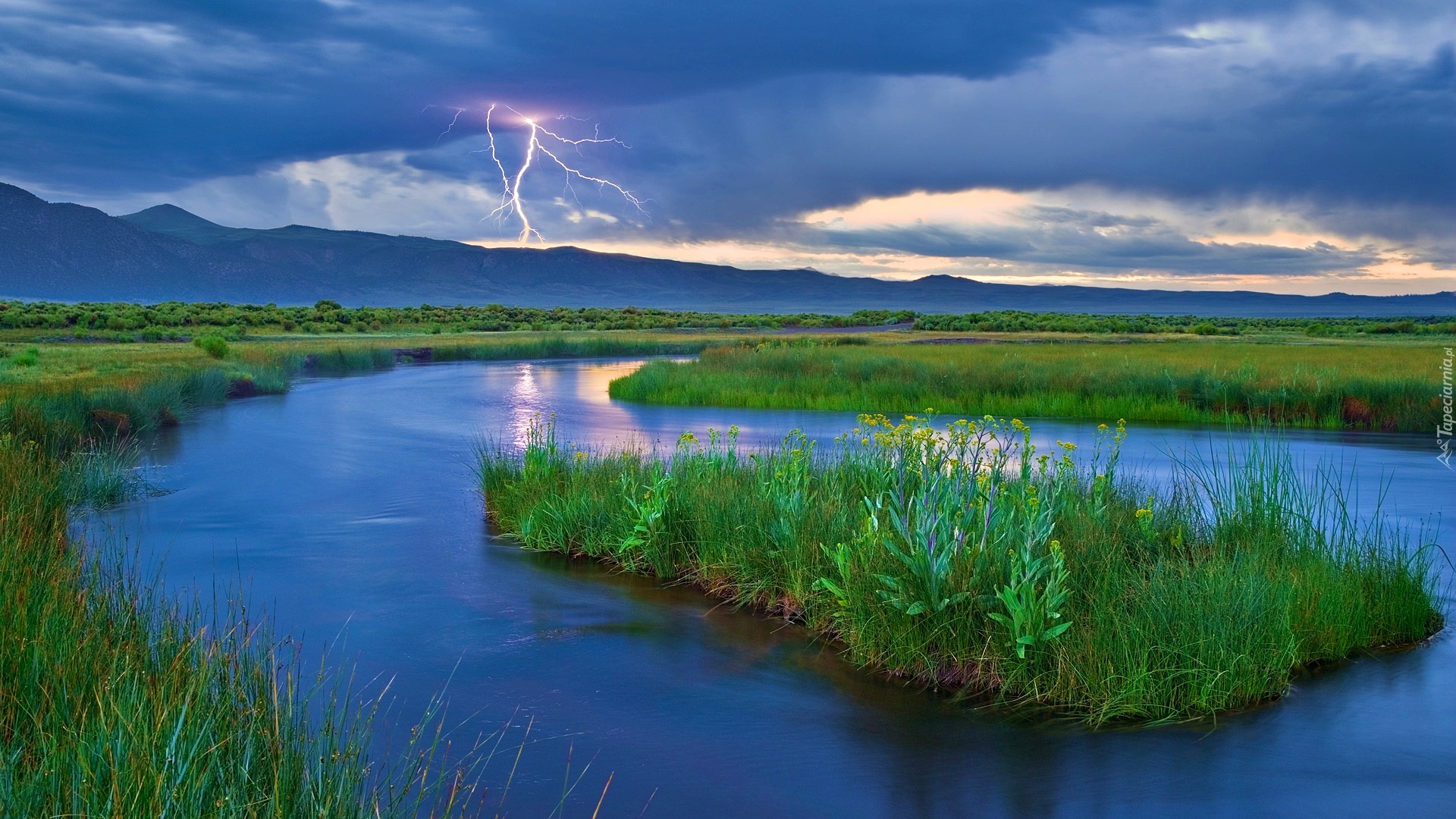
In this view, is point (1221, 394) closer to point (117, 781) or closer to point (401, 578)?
point (401, 578)

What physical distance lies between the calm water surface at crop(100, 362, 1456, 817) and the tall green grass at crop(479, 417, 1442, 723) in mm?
294

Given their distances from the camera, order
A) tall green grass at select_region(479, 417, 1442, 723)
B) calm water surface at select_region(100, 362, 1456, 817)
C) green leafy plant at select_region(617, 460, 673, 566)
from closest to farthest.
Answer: calm water surface at select_region(100, 362, 1456, 817)
tall green grass at select_region(479, 417, 1442, 723)
green leafy plant at select_region(617, 460, 673, 566)

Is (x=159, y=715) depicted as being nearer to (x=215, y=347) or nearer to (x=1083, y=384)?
(x=1083, y=384)

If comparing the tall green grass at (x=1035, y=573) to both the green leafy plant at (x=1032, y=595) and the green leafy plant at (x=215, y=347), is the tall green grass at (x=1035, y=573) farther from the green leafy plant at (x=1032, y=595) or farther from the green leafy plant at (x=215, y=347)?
the green leafy plant at (x=215, y=347)

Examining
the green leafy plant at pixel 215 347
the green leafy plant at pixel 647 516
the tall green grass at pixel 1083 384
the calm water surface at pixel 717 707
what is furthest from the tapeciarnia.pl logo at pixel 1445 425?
the green leafy plant at pixel 215 347

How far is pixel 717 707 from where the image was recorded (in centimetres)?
735

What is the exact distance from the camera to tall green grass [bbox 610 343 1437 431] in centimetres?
2389

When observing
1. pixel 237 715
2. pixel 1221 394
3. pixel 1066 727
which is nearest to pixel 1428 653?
pixel 1066 727

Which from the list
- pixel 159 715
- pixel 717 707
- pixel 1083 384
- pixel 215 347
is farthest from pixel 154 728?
pixel 215 347

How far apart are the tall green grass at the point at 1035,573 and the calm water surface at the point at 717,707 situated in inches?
11.6

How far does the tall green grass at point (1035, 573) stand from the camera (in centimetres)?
687

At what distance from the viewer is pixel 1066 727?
263 inches

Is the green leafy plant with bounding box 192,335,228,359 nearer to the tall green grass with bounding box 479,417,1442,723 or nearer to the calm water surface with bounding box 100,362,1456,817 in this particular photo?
the calm water surface with bounding box 100,362,1456,817

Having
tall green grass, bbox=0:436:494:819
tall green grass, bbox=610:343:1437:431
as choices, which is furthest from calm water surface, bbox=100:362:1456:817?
tall green grass, bbox=610:343:1437:431
